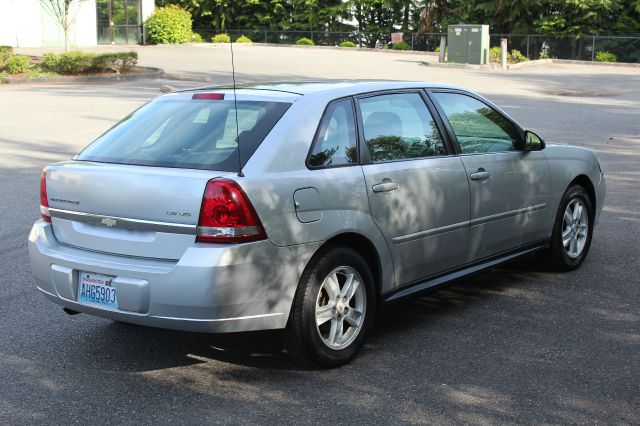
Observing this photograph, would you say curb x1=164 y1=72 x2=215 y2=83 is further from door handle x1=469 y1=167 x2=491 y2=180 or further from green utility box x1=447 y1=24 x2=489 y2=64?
door handle x1=469 y1=167 x2=491 y2=180

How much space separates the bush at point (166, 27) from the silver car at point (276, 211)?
5159 centimetres

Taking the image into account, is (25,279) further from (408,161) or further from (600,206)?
(600,206)

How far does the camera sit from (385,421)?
4.41m

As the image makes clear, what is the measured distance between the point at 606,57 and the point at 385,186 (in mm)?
42038

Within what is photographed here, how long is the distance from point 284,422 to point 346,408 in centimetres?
36

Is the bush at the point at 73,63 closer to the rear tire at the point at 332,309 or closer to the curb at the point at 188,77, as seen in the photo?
the curb at the point at 188,77

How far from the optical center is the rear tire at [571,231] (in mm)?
7238

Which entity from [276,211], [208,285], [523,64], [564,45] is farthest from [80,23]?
[208,285]

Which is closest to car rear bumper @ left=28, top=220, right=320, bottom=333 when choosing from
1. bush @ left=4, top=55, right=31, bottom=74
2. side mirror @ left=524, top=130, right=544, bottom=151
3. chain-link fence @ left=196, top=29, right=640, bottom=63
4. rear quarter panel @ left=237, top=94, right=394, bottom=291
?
rear quarter panel @ left=237, top=94, right=394, bottom=291

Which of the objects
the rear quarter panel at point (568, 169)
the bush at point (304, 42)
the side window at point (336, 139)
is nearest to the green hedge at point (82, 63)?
the rear quarter panel at point (568, 169)

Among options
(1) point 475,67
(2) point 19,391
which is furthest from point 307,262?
(1) point 475,67

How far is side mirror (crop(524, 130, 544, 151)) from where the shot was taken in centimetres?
684

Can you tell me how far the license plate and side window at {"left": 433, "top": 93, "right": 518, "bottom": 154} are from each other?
8.78 ft

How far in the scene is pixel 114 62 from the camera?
31.0 m
